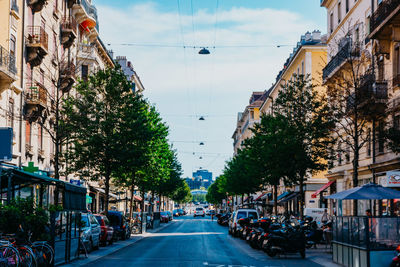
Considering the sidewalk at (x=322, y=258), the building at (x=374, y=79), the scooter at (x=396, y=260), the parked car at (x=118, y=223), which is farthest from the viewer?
the parked car at (x=118, y=223)

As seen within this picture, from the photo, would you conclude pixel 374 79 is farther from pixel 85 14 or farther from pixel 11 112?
pixel 85 14

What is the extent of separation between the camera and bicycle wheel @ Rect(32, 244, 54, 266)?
17.1m

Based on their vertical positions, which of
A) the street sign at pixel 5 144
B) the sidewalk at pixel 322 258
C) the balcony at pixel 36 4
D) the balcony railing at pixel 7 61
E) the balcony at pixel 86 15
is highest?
the balcony at pixel 86 15

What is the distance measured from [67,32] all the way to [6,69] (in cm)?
1489

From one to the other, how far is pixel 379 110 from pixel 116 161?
16.3 metres

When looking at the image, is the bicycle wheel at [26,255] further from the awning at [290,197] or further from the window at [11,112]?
the awning at [290,197]

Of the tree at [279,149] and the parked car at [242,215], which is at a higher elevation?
the tree at [279,149]

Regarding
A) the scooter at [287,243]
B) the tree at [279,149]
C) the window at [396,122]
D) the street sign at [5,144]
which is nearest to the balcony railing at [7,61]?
the street sign at [5,144]

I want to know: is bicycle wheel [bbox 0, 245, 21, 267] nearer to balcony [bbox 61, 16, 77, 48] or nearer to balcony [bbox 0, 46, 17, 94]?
balcony [bbox 0, 46, 17, 94]

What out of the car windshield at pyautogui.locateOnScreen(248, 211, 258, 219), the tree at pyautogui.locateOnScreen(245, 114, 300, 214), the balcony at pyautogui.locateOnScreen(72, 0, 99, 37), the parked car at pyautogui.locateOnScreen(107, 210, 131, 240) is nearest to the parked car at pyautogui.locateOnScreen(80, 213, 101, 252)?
the parked car at pyautogui.locateOnScreen(107, 210, 131, 240)

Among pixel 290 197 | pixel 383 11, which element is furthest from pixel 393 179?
pixel 290 197

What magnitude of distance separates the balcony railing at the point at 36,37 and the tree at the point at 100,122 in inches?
141

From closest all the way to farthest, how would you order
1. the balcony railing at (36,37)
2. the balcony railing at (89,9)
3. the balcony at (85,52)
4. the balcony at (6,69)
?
the balcony at (6,69) < the balcony railing at (36,37) < the balcony at (85,52) < the balcony railing at (89,9)

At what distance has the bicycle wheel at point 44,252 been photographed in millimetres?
17094
